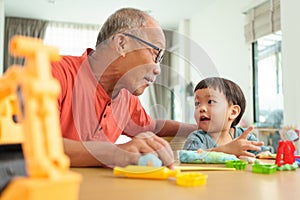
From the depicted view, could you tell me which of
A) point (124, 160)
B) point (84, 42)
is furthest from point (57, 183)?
point (84, 42)

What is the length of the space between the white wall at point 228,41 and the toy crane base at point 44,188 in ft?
13.0

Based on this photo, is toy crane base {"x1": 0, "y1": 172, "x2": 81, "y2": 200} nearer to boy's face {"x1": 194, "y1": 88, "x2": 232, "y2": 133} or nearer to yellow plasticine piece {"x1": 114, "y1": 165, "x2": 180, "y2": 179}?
yellow plasticine piece {"x1": 114, "y1": 165, "x2": 180, "y2": 179}

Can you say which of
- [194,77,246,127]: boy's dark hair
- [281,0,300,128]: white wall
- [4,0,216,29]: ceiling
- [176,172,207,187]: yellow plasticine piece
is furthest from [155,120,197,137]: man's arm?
[4,0,216,29]: ceiling

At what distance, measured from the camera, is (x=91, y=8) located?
561 cm

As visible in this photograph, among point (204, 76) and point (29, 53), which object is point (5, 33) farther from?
point (29, 53)

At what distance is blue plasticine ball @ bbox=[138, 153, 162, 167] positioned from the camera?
606 mm

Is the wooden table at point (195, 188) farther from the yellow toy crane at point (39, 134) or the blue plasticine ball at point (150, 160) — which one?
the yellow toy crane at point (39, 134)

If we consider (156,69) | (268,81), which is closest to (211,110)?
(156,69)

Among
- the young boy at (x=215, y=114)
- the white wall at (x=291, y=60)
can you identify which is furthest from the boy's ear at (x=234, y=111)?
the white wall at (x=291, y=60)

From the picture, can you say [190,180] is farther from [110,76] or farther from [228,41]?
[228,41]

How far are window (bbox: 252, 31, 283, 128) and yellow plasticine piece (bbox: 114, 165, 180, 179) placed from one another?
136 inches

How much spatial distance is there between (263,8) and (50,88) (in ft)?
13.9

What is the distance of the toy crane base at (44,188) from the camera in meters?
0.21

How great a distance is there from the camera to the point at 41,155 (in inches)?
8.8
